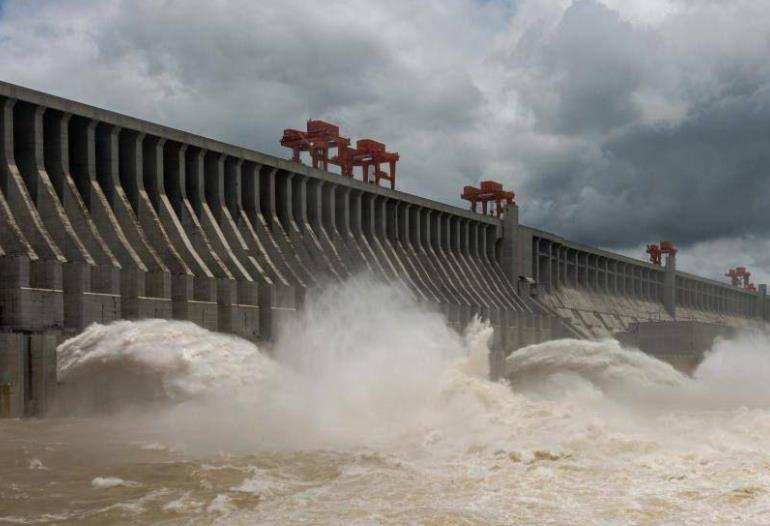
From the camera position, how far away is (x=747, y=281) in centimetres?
12419

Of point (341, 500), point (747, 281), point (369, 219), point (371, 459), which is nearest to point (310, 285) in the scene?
point (369, 219)

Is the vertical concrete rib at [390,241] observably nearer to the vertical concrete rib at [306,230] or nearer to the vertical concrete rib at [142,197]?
the vertical concrete rib at [306,230]

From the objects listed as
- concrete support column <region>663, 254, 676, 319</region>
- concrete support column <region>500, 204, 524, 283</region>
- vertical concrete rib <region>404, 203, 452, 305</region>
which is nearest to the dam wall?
vertical concrete rib <region>404, 203, 452, 305</region>

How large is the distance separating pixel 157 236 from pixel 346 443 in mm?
16973

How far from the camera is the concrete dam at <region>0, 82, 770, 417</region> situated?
2536cm

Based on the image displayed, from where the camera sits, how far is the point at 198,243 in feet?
118

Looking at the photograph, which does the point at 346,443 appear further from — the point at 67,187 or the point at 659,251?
the point at 659,251

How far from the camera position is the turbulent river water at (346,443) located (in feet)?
42.0

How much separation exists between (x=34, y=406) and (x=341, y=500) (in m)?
13.3

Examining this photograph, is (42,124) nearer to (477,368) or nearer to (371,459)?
(477,368)

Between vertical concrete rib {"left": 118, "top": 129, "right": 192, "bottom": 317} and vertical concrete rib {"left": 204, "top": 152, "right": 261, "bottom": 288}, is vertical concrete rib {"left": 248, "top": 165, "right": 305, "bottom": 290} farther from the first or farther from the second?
vertical concrete rib {"left": 118, "top": 129, "right": 192, "bottom": 317}

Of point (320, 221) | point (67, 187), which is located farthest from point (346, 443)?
point (320, 221)

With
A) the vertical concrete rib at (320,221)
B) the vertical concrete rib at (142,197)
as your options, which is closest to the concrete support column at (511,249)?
the vertical concrete rib at (320,221)

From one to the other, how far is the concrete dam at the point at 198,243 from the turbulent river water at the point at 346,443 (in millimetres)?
1428
